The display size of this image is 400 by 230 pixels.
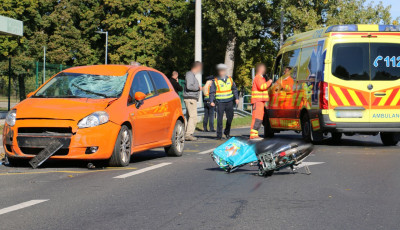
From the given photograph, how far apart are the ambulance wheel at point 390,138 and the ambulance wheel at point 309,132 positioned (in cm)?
202

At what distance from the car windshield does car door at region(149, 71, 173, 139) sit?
0.96 metres

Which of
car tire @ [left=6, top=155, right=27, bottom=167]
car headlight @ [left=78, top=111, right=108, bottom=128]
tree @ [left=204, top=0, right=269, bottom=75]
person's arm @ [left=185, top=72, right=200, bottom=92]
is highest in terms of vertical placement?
tree @ [left=204, top=0, right=269, bottom=75]

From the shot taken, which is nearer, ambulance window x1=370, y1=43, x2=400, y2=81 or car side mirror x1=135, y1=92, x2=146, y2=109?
car side mirror x1=135, y1=92, x2=146, y2=109

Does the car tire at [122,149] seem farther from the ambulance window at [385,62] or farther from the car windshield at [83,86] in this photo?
the ambulance window at [385,62]

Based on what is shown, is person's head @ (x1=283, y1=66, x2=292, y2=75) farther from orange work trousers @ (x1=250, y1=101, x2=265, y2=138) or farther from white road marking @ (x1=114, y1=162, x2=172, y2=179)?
white road marking @ (x1=114, y1=162, x2=172, y2=179)

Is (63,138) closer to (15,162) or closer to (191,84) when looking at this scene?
(15,162)

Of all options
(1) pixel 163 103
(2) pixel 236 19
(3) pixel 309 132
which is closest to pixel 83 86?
(1) pixel 163 103

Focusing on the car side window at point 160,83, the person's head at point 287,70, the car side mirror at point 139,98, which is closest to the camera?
the car side mirror at point 139,98

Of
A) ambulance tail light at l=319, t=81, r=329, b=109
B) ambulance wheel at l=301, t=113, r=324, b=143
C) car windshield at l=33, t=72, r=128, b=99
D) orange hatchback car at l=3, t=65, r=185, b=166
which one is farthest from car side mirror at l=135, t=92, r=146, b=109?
ambulance wheel at l=301, t=113, r=324, b=143

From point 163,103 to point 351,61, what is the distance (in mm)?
4423

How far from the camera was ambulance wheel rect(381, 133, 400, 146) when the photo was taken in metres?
16.1

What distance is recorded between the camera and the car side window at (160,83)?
40.7ft

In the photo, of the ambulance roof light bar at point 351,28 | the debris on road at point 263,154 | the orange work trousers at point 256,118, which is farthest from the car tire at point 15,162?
the ambulance roof light bar at point 351,28

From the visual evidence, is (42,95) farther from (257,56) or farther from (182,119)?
(257,56)
